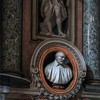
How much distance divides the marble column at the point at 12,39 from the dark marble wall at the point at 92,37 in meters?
1.72

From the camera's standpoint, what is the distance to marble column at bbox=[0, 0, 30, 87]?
397 inches

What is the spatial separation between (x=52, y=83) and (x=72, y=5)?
2192mm

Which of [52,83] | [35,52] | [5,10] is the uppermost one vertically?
[5,10]

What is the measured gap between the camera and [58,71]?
34.5 ft

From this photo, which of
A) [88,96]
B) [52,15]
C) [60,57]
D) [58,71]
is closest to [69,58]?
[60,57]

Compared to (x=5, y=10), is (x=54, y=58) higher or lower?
lower

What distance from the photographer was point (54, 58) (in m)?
10.8

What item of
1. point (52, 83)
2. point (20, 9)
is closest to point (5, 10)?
point (20, 9)

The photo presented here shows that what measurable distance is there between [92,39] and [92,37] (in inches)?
2.0

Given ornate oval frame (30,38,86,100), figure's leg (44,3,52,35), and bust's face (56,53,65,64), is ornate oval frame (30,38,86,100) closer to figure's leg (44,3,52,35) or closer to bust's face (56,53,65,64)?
bust's face (56,53,65,64)

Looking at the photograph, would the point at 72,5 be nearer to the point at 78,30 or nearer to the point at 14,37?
the point at 78,30

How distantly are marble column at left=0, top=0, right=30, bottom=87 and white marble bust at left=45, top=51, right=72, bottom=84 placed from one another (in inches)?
23.9

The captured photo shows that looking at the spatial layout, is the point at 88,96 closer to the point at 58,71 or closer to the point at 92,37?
the point at 58,71

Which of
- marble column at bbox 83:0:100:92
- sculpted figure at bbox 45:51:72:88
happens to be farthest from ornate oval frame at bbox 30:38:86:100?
marble column at bbox 83:0:100:92
